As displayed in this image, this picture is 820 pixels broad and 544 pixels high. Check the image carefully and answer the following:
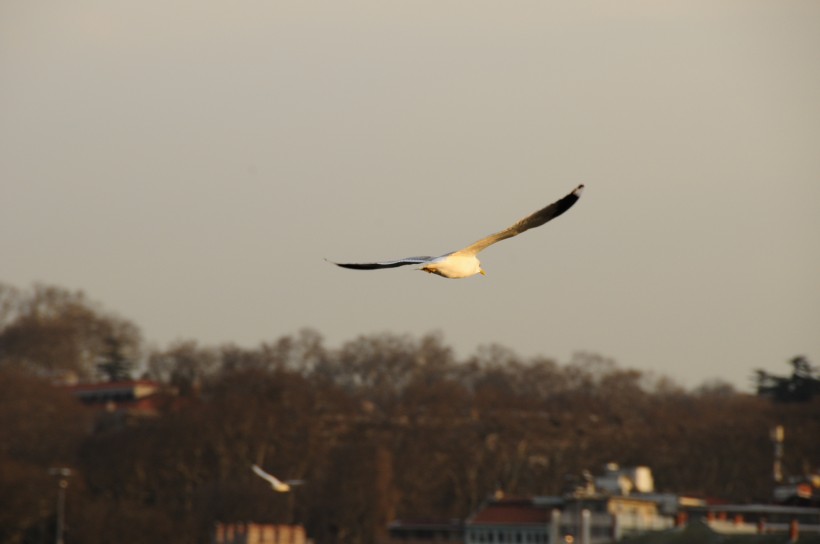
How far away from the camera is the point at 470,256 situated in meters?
23.0

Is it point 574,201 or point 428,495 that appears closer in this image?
point 574,201

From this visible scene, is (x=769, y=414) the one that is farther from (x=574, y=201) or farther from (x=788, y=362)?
(x=574, y=201)

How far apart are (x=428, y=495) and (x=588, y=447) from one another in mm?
11113

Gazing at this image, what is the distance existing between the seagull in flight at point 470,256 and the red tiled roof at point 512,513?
194 ft

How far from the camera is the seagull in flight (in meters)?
21.5

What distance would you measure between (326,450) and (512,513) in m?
17.3

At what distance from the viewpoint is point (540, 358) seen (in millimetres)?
140625

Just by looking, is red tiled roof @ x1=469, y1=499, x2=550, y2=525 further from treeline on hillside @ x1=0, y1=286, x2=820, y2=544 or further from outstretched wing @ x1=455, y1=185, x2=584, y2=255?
outstretched wing @ x1=455, y1=185, x2=584, y2=255

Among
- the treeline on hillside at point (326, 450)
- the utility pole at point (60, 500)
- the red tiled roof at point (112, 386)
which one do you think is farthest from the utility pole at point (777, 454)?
the red tiled roof at point (112, 386)

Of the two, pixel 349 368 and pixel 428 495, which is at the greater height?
pixel 349 368

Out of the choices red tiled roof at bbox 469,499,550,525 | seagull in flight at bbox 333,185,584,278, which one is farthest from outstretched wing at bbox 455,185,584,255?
red tiled roof at bbox 469,499,550,525

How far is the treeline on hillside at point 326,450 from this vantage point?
85.9m

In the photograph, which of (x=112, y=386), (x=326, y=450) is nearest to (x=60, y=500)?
(x=326, y=450)

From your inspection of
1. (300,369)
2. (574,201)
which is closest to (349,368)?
(300,369)
